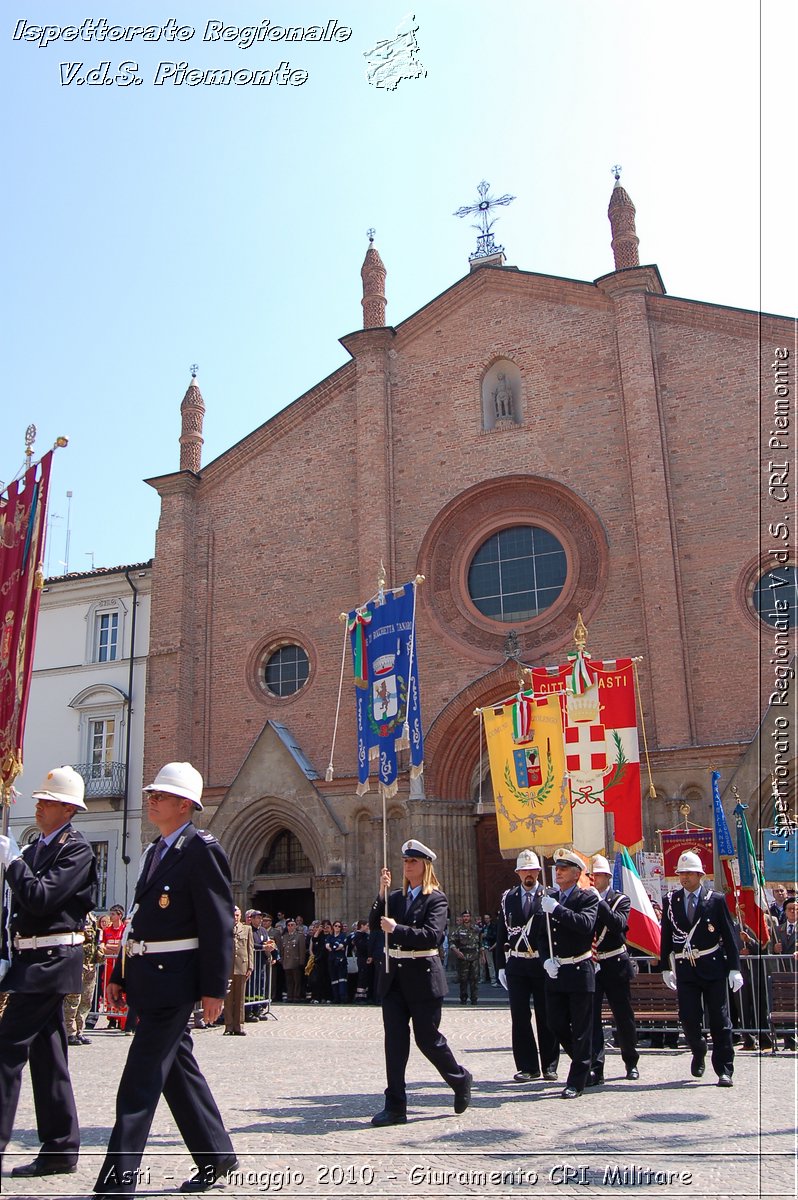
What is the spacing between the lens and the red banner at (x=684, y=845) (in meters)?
18.4

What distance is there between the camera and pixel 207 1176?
488cm

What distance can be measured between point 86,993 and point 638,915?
7.86 metres

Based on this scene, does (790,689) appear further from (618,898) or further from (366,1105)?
(366,1105)

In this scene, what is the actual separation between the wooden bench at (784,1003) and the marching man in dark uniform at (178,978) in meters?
8.15

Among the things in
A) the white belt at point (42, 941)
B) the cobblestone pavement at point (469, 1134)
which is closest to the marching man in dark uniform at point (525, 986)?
the cobblestone pavement at point (469, 1134)

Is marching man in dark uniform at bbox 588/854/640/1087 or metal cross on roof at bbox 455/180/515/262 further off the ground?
metal cross on roof at bbox 455/180/515/262

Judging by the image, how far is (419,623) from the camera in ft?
77.8

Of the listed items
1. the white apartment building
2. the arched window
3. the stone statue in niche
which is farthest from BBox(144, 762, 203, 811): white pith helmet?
the white apartment building

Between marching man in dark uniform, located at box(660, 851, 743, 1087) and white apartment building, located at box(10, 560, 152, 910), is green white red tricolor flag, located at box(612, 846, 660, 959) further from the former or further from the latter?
white apartment building, located at box(10, 560, 152, 910)

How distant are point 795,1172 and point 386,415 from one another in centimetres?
2152

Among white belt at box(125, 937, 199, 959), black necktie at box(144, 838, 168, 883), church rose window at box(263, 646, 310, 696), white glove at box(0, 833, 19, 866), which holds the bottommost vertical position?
white belt at box(125, 937, 199, 959)

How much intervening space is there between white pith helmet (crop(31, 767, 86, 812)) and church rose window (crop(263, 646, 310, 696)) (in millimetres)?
18429

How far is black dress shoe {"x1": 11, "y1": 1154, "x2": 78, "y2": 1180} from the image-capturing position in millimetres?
5285

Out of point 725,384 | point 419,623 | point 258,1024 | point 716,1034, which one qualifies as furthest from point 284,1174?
point 725,384
